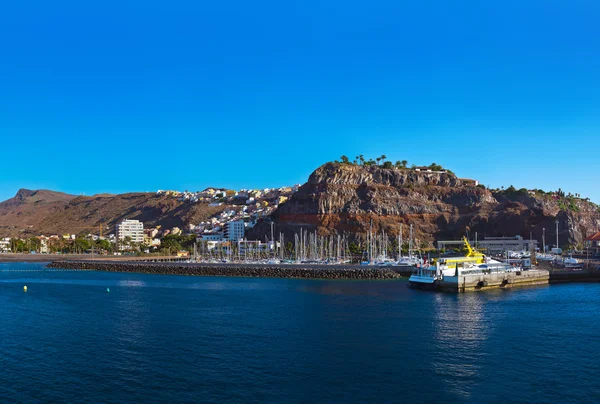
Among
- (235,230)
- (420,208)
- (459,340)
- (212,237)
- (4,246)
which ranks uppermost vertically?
(420,208)

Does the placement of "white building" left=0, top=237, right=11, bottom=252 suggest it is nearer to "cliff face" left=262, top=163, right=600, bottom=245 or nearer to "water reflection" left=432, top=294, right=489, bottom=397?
"cliff face" left=262, top=163, right=600, bottom=245

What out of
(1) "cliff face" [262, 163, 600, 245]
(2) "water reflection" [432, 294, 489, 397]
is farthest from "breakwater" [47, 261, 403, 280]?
(1) "cliff face" [262, 163, 600, 245]

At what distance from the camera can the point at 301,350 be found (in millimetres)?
29625

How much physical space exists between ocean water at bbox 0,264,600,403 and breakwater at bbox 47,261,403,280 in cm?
2473

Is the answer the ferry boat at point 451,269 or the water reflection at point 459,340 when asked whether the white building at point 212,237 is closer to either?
the ferry boat at point 451,269

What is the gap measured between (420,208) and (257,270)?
7646 cm

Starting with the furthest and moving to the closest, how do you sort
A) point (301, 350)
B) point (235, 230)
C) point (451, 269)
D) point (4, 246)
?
point (235, 230) < point (4, 246) < point (451, 269) < point (301, 350)

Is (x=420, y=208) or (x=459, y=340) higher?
(x=420, y=208)

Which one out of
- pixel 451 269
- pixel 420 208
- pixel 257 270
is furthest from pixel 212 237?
pixel 451 269

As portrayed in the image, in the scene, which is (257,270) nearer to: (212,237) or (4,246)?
(212,237)

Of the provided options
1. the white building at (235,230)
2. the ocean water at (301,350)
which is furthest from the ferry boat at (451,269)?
the white building at (235,230)

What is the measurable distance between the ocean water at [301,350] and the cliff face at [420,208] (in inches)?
3613

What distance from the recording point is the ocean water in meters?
22.7

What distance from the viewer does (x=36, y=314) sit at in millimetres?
42438
